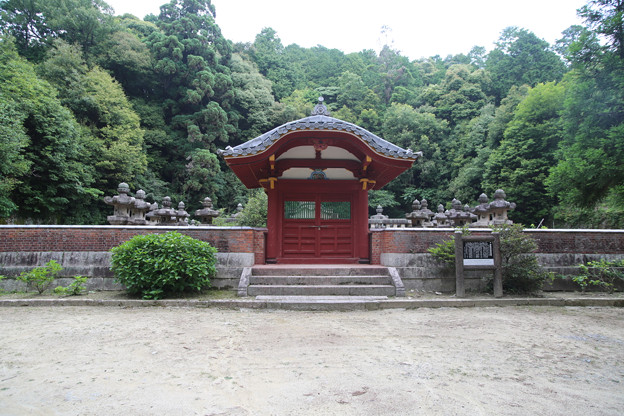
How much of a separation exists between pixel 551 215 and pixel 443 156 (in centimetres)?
1429

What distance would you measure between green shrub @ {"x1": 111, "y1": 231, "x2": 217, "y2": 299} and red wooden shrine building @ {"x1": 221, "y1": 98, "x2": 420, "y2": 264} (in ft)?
7.79

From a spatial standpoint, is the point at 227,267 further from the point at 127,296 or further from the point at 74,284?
the point at 74,284

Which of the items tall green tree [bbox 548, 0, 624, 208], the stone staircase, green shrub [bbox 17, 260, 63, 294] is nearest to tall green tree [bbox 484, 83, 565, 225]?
tall green tree [bbox 548, 0, 624, 208]

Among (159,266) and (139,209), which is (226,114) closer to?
(139,209)

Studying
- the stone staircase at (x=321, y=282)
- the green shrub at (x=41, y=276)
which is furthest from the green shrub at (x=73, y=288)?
the stone staircase at (x=321, y=282)

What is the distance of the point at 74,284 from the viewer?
7000 millimetres

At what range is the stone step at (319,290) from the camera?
7.00 metres

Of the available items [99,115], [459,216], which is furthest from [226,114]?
[459,216]

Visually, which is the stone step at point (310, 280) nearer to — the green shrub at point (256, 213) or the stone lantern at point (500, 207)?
the stone lantern at point (500, 207)

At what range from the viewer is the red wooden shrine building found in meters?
8.96

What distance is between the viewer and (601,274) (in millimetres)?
7730

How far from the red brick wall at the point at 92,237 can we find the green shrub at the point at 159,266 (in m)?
0.80

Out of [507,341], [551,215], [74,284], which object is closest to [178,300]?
[74,284]

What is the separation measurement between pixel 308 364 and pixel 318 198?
20.1ft
